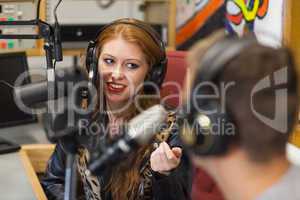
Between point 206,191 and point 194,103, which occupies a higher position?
point 194,103

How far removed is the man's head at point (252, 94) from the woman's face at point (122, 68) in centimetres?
64

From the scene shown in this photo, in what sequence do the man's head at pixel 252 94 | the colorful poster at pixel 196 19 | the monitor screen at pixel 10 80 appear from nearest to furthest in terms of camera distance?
1. the man's head at pixel 252 94
2. the monitor screen at pixel 10 80
3. the colorful poster at pixel 196 19

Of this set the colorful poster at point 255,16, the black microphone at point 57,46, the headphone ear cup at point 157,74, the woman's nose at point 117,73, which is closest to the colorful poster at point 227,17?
the colorful poster at point 255,16

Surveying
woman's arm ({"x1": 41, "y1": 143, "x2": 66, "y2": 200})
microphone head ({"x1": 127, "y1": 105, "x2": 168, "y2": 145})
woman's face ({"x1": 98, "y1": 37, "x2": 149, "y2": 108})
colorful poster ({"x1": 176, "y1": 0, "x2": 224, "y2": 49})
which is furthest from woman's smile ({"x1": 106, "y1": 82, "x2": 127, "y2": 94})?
colorful poster ({"x1": 176, "y1": 0, "x2": 224, "y2": 49})

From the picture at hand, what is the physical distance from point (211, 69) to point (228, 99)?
44 mm

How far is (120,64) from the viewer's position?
4.05 feet

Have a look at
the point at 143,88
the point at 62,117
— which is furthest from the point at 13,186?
the point at 62,117

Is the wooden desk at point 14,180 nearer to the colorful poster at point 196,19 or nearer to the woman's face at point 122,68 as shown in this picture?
the woman's face at point 122,68

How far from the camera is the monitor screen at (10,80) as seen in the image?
204 centimetres

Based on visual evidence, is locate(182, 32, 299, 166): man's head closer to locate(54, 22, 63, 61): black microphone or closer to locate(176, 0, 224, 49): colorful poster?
locate(54, 22, 63, 61): black microphone

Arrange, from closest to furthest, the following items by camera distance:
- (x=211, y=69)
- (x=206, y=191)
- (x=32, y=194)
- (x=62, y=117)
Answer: (x=211, y=69) < (x=62, y=117) < (x=32, y=194) < (x=206, y=191)

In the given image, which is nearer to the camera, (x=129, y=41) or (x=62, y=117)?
(x=62, y=117)

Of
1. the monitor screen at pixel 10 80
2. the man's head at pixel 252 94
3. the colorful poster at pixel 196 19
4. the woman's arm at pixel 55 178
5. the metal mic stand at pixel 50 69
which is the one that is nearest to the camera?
the man's head at pixel 252 94

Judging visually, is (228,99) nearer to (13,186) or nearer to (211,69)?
(211,69)
